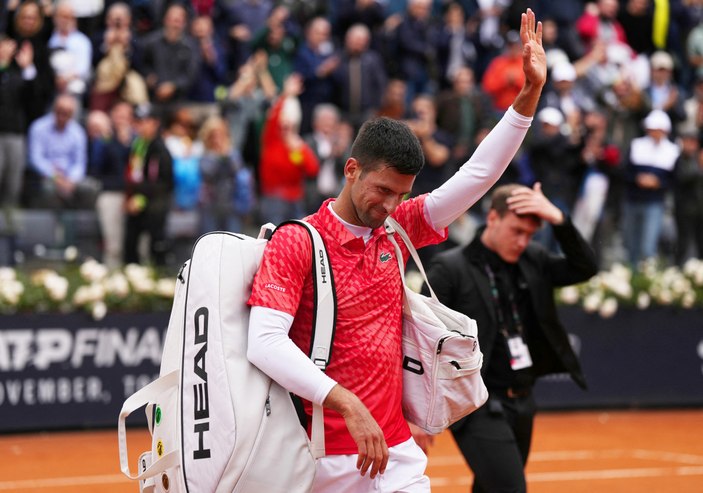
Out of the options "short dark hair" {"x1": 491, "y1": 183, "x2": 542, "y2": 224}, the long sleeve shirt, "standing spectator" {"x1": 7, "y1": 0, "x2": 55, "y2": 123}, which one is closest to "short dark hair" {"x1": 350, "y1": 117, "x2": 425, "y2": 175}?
"short dark hair" {"x1": 491, "y1": 183, "x2": 542, "y2": 224}

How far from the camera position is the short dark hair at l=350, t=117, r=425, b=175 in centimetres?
405

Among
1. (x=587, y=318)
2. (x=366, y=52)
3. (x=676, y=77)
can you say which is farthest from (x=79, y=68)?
(x=676, y=77)

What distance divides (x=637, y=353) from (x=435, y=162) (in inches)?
130

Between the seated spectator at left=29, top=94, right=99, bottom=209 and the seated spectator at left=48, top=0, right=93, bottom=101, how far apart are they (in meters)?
0.77

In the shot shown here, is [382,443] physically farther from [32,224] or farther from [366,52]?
[366,52]

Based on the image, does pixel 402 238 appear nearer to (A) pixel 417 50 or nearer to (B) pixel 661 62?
(A) pixel 417 50

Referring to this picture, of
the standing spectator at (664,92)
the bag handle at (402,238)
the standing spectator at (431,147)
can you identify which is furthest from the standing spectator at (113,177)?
the bag handle at (402,238)

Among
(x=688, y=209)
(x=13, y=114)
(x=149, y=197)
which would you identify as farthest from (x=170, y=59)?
(x=688, y=209)

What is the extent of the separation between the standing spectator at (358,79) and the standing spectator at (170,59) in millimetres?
2065

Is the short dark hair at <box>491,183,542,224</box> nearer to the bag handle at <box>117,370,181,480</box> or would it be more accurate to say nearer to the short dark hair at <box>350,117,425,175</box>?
the short dark hair at <box>350,117,425,175</box>

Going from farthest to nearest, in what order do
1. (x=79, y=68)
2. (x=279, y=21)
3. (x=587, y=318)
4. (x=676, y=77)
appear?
(x=676, y=77), (x=279, y=21), (x=79, y=68), (x=587, y=318)

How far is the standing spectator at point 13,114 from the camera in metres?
12.7

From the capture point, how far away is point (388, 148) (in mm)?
4059

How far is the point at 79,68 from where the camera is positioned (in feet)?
48.9
